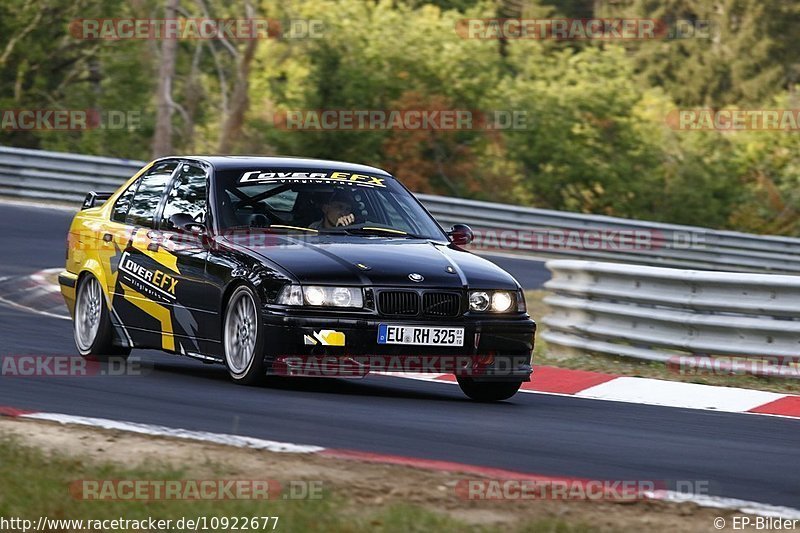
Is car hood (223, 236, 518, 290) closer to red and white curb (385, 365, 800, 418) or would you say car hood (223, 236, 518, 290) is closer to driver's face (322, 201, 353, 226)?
driver's face (322, 201, 353, 226)

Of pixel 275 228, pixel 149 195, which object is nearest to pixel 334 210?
pixel 275 228

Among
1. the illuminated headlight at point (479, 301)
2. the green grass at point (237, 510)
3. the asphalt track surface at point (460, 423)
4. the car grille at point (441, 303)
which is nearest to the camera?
the green grass at point (237, 510)

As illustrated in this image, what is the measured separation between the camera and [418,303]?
29.6ft

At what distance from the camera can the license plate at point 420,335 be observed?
894 cm

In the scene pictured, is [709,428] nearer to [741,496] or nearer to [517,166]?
[741,496]

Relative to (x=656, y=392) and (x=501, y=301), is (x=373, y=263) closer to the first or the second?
(x=501, y=301)

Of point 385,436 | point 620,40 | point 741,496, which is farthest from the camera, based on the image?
point 620,40

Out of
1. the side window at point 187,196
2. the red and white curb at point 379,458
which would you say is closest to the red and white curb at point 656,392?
the side window at point 187,196

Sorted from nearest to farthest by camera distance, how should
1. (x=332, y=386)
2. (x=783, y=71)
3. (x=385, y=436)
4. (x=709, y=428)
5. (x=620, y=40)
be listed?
(x=385, y=436) → (x=709, y=428) → (x=332, y=386) → (x=783, y=71) → (x=620, y=40)

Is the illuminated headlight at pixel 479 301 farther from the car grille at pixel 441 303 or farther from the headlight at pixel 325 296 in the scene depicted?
the headlight at pixel 325 296

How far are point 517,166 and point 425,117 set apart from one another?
305 cm

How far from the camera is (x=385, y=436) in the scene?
7395mm

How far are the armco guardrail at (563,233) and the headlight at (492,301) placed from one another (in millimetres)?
14436

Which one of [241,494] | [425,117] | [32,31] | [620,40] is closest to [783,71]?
[620,40]
